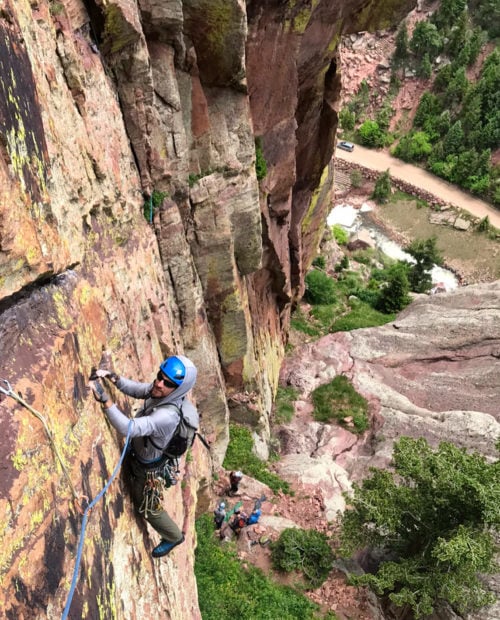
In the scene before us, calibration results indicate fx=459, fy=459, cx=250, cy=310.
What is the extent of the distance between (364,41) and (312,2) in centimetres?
5554

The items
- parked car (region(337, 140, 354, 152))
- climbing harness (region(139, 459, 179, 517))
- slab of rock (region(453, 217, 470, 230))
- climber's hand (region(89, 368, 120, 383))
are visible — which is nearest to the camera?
climber's hand (region(89, 368, 120, 383))

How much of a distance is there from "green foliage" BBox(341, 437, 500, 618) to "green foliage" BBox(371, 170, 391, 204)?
4169 cm

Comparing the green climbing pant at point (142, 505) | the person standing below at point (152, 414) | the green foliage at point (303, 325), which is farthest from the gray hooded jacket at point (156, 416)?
the green foliage at point (303, 325)

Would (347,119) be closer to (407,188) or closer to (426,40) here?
(407,188)

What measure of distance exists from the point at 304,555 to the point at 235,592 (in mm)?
2190

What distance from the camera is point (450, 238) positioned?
4572 centimetres

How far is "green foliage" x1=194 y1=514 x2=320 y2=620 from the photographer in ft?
36.6

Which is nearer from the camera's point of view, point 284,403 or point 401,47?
point 284,403

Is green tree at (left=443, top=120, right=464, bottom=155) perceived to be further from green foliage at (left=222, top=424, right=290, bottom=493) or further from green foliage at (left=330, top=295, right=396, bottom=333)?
green foliage at (left=222, top=424, right=290, bottom=493)

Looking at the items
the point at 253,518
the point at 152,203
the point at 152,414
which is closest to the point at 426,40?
the point at 152,203

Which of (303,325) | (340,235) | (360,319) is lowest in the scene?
(340,235)

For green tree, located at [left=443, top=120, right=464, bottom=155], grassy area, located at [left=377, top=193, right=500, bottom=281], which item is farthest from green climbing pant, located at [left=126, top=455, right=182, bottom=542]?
green tree, located at [left=443, top=120, right=464, bottom=155]

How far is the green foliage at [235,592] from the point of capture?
1116cm

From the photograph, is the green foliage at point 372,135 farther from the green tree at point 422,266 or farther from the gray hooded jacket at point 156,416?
the gray hooded jacket at point 156,416
